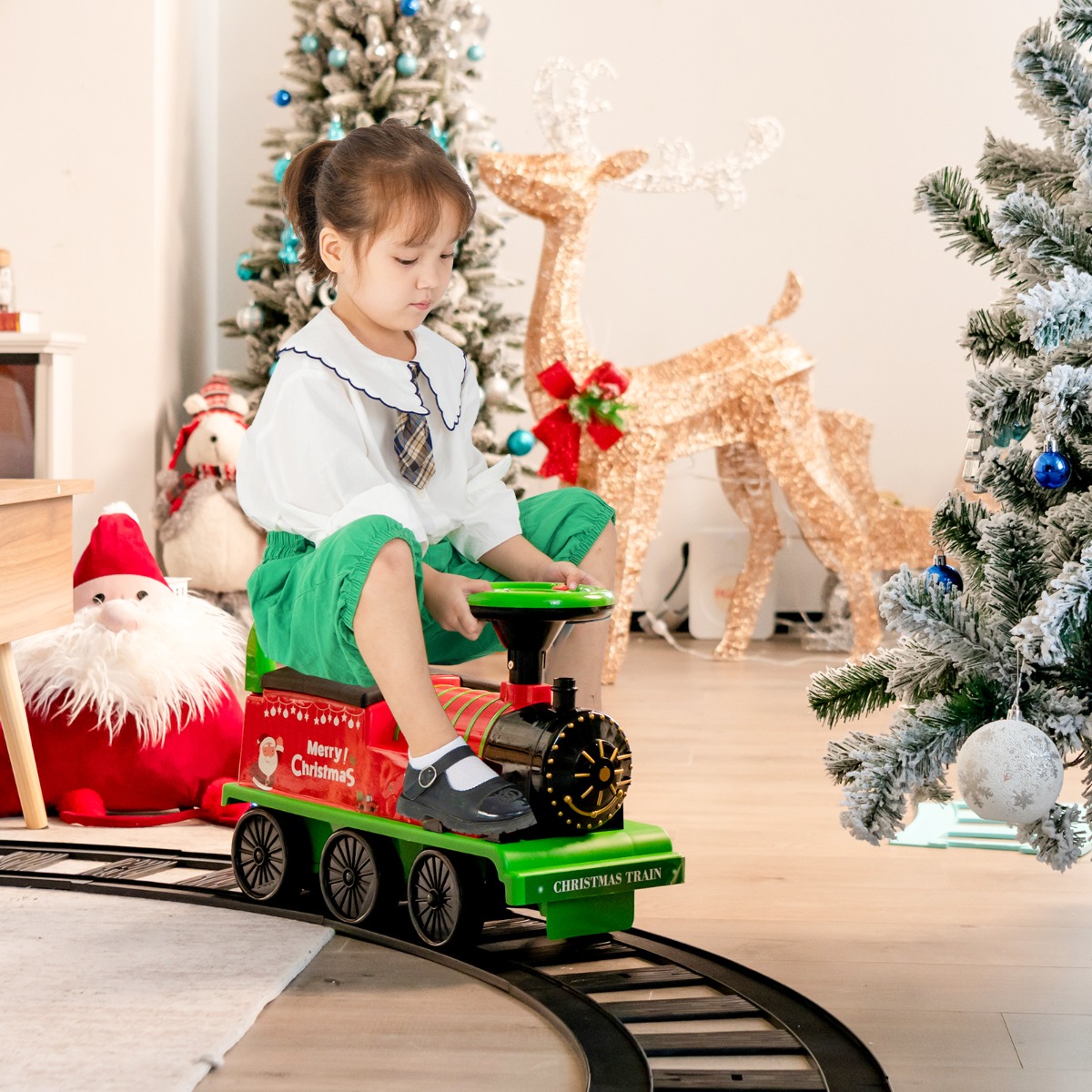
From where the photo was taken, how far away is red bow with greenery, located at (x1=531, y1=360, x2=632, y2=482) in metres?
3.21

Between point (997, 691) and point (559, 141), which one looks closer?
point (997, 691)

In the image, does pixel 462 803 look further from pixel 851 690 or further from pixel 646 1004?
pixel 851 690

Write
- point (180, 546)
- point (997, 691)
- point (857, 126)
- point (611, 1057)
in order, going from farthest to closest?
1. point (857, 126)
2. point (180, 546)
3. point (997, 691)
4. point (611, 1057)

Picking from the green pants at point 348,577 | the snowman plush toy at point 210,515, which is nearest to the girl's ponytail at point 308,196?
the green pants at point 348,577

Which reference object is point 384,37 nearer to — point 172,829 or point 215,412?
point 215,412

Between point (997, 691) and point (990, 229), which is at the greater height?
point (990, 229)

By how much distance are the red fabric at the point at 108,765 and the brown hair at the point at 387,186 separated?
85 centimetres

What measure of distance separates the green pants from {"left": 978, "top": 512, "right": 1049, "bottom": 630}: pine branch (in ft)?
1.55

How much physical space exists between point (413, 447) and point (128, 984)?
639 mm

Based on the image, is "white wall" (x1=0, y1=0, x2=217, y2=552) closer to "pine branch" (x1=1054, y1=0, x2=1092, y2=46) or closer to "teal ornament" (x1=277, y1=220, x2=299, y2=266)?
"teal ornament" (x1=277, y1=220, x2=299, y2=266)

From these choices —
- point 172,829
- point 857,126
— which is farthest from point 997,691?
point 857,126

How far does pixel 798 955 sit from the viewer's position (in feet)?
4.67

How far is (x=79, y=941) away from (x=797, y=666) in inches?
94.9

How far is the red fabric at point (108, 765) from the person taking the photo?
1.99 metres
